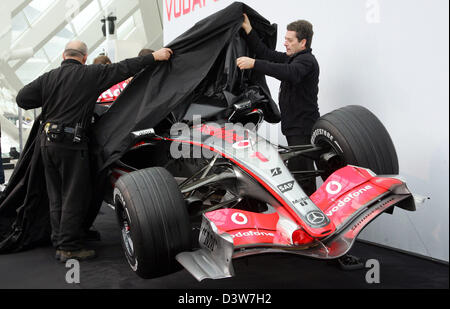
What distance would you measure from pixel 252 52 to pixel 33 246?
248 cm

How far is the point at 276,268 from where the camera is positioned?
2.97m

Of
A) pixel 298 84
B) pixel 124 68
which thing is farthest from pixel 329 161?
pixel 124 68

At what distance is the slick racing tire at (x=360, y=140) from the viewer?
103 inches

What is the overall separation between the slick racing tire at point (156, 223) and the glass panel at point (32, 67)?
39.4ft

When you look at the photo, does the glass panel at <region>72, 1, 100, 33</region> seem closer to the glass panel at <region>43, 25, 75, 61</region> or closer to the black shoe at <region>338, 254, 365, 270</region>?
the glass panel at <region>43, 25, 75, 61</region>

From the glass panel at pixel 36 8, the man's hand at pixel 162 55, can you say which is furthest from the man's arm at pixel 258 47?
the glass panel at pixel 36 8

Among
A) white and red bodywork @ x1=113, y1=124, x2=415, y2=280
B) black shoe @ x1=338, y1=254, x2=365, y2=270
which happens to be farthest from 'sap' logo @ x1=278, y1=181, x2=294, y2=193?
black shoe @ x1=338, y1=254, x2=365, y2=270

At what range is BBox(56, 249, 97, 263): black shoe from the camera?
321cm

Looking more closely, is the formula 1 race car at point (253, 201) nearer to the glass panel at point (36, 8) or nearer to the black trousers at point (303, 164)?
the black trousers at point (303, 164)

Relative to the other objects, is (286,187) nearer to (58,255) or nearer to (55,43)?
(58,255)

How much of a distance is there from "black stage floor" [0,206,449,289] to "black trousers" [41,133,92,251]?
22cm

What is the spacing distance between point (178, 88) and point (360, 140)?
1343 millimetres
